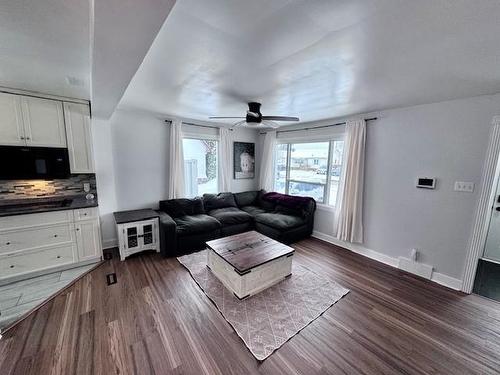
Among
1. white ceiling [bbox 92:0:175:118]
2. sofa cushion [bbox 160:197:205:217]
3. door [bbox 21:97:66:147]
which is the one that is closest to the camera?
white ceiling [bbox 92:0:175:118]

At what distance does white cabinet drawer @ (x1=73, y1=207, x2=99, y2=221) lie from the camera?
2.81 m

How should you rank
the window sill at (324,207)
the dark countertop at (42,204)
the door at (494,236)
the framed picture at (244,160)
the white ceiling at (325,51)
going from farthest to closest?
the framed picture at (244,160)
the window sill at (324,207)
the door at (494,236)
the dark countertop at (42,204)
the white ceiling at (325,51)

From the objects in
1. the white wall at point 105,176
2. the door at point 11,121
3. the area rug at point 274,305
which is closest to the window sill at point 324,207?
the area rug at point 274,305

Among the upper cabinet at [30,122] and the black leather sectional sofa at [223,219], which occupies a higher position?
the upper cabinet at [30,122]

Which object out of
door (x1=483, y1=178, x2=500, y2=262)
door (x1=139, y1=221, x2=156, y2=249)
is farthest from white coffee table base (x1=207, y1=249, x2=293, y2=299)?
door (x1=483, y1=178, x2=500, y2=262)

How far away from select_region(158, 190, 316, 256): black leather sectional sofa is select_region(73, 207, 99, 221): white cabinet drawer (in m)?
0.92

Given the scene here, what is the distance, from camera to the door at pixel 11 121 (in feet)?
8.03

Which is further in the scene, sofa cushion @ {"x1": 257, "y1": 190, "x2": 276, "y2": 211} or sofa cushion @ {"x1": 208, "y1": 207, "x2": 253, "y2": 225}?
sofa cushion @ {"x1": 257, "y1": 190, "x2": 276, "y2": 211}

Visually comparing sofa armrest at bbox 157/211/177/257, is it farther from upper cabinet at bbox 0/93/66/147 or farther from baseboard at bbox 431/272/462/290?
baseboard at bbox 431/272/462/290

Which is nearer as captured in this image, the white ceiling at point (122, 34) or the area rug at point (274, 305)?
the white ceiling at point (122, 34)

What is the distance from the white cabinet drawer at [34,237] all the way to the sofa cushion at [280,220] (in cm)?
305

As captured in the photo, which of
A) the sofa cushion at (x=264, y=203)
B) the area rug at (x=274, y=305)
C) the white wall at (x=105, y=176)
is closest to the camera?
the area rug at (x=274, y=305)

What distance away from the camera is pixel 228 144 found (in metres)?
4.84

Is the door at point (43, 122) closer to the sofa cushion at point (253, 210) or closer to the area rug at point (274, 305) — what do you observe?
the area rug at point (274, 305)
